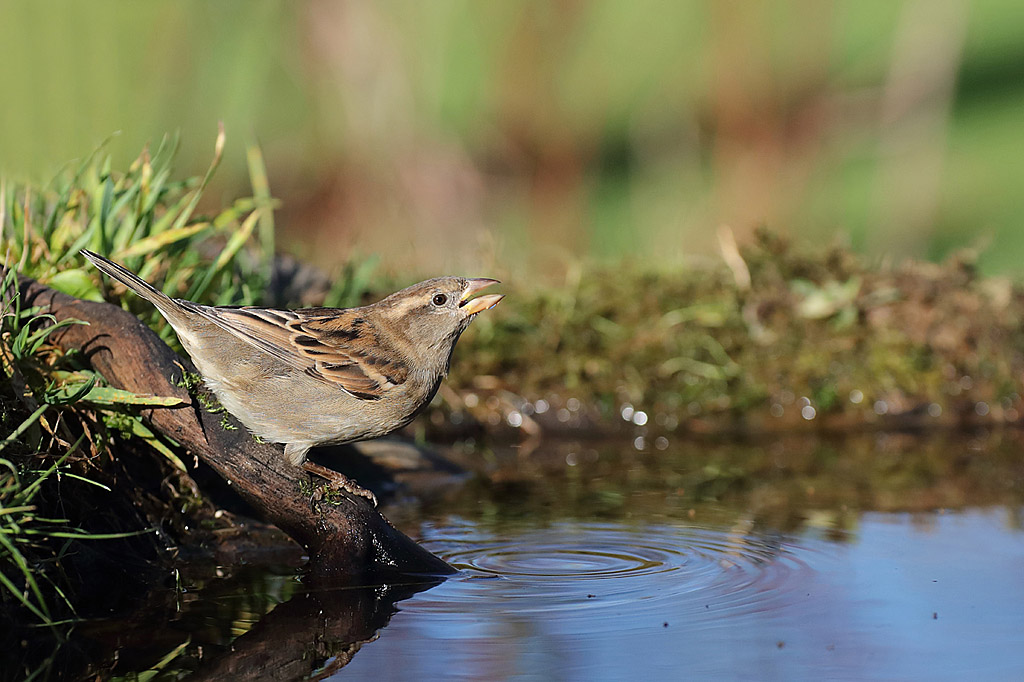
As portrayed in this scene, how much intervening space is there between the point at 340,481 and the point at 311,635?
797 millimetres

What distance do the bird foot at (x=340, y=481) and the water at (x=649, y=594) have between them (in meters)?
0.35

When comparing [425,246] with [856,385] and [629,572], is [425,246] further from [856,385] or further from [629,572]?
[629,572]

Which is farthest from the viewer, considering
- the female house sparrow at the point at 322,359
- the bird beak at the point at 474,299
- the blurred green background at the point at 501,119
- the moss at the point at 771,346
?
the blurred green background at the point at 501,119

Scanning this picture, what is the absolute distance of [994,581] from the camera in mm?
4027

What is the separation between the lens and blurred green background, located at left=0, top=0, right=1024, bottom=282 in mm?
8555

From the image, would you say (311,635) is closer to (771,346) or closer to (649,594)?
(649,594)

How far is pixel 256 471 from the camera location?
3939mm

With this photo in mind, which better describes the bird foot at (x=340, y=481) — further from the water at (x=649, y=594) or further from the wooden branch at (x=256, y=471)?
the water at (x=649, y=594)

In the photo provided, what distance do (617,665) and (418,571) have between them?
3.47ft

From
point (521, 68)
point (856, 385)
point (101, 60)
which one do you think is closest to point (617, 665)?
point (856, 385)

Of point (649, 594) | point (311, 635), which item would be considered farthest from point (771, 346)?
point (311, 635)

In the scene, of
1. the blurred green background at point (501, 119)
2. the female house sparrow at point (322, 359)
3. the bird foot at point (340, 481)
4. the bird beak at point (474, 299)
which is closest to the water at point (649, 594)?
the bird foot at point (340, 481)

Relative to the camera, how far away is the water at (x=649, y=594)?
128 inches

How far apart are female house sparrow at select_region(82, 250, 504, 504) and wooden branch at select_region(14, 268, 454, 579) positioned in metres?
0.13
